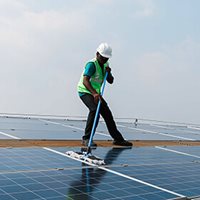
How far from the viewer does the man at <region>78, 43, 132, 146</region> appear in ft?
22.8

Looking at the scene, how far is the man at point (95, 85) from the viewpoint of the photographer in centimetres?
694

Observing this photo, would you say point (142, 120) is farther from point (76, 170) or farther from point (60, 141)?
point (76, 170)

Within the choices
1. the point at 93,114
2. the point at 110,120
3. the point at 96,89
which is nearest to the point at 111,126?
the point at 110,120

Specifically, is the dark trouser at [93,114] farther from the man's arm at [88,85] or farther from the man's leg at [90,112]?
the man's arm at [88,85]

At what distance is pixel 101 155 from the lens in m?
6.07

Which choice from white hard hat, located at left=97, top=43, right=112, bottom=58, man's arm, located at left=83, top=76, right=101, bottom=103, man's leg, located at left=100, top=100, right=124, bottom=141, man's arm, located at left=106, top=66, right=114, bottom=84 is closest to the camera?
man's arm, located at left=83, top=76, right=101, bottom=103

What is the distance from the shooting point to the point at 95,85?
7.38 metres

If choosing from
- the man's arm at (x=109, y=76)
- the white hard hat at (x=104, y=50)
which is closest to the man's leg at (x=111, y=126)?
the man's arm at (x=109, y=76)

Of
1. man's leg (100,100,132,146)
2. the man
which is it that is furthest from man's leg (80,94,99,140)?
man's leg (100,100,132,146)

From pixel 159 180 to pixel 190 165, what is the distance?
1.47 m

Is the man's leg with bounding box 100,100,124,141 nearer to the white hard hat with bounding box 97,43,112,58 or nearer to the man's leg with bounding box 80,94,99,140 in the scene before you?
the man's leg with bounding box 80,94,99,140

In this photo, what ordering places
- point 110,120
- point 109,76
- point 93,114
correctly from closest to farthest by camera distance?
point 93,114 < point 109,76 < point 110,120

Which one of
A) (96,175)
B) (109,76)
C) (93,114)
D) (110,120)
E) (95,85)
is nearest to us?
(96,175)

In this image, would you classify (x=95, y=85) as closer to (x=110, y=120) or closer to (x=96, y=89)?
(x=96, y=89)
